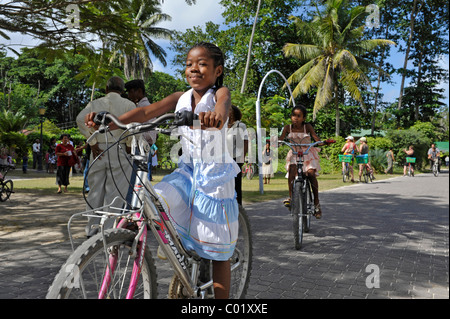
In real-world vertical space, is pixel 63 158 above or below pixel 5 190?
above

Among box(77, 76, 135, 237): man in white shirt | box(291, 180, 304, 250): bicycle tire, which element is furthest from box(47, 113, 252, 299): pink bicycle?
box(291, 180, 304, 250): bicycle tire

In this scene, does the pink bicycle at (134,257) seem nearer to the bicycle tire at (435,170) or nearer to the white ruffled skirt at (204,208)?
the white ruffled skirt at (204,208)

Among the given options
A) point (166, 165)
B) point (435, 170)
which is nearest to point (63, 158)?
point (166, 165)

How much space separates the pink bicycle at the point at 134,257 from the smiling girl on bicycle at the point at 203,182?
0.10 metres

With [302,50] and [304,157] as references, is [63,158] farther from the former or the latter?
[302,50]

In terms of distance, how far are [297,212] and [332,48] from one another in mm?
26882

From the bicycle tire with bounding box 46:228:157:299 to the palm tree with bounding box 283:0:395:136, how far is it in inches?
1121

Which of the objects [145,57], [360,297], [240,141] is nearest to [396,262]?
[360,297]

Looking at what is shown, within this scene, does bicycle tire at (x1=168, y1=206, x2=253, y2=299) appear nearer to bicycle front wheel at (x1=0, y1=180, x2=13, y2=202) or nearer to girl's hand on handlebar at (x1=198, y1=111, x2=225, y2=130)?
girl's hand on handlebar at (x1=198, y1=111, x2=225, y2=130)

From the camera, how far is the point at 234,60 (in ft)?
107

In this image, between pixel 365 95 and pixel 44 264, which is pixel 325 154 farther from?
pixel 44 264

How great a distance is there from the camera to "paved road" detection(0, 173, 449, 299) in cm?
363

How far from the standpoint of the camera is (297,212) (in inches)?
209

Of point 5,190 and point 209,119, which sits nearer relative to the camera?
point 209,119
